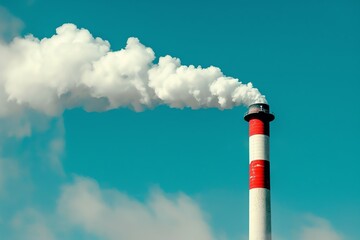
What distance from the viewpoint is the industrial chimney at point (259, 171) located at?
4859 cm

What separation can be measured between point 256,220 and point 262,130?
25.5ft

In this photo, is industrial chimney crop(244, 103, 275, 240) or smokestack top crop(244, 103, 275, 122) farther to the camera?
smokestack top crop(244, 103, 275, 122)

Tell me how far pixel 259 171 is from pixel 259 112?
5.21 m

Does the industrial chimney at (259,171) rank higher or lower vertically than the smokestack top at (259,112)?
lower

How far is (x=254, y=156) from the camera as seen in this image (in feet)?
165

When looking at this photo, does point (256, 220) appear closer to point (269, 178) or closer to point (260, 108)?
point (269, 178)

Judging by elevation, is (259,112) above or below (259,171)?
above

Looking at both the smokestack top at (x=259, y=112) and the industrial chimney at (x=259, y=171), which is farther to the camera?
the smokestack top at (x=259, y=112)

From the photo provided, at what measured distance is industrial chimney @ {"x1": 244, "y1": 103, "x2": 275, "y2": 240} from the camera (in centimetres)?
4859

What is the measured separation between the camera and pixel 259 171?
163 ft

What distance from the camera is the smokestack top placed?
51.3 metres

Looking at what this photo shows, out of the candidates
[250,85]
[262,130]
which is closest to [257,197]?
[262,130]

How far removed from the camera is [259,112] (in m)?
51.2

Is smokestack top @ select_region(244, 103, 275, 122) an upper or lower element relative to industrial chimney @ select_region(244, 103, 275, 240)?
upper
